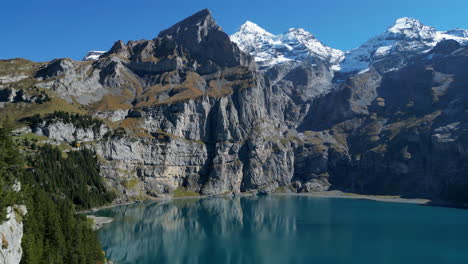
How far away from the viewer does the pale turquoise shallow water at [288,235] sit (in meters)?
83.0

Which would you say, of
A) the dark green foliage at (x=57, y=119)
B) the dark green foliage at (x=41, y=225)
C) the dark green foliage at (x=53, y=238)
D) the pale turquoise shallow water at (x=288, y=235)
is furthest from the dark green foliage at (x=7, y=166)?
the dark green foliage at (x=57, y=119)

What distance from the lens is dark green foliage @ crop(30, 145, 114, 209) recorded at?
13836 cm

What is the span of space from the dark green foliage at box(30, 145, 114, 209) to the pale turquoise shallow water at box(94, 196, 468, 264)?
1250 centimetres

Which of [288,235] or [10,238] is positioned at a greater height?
[10,238]

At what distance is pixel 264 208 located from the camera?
176875 millimetres

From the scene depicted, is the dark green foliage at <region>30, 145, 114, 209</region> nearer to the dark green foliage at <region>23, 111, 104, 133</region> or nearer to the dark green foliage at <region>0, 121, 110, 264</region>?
the dark green foliage at <region>23, 111, 104, 133</region>

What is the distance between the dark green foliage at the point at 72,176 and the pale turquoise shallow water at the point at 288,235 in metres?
12.5

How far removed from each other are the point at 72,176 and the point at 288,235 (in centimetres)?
10336

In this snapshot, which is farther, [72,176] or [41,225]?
[72,176]

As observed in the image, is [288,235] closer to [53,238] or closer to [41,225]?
[53,238]

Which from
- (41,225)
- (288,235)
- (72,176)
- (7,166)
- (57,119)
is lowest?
(288,235)

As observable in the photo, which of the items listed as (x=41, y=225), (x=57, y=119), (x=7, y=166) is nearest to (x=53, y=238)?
(x=41, y=225)

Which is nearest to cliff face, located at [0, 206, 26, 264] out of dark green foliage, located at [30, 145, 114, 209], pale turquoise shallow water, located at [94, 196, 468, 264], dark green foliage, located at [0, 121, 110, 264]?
dark green foliage, located at [0, 121, 110, 264]

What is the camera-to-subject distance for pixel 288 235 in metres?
109
